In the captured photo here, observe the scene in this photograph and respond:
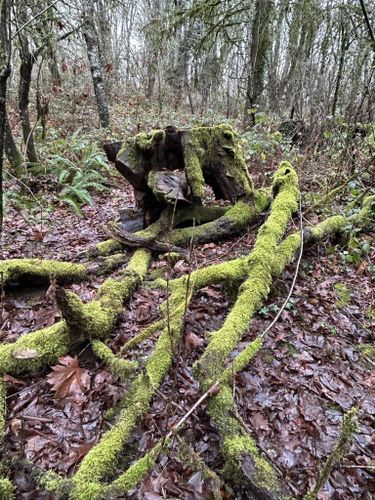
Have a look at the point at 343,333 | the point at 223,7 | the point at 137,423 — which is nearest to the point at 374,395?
the point at 343,333

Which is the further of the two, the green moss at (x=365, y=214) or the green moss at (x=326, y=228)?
the green moss at (x=365, y=214)

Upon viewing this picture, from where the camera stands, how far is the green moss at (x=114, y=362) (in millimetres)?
2736

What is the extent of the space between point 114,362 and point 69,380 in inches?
17.6

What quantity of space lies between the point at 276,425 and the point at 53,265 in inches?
123

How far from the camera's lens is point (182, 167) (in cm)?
567

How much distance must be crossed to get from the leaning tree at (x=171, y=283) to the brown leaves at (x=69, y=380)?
0.44 feet

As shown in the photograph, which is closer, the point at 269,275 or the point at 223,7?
the point at 269,275

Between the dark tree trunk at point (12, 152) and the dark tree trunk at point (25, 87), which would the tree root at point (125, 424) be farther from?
the dark tree trunk at point (12, 152)

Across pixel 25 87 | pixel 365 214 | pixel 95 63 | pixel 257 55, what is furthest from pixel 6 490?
pixel 257 55

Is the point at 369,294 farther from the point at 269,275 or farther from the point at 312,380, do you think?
the point at 312,380

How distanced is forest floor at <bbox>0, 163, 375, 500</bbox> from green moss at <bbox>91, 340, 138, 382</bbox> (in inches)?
5.9

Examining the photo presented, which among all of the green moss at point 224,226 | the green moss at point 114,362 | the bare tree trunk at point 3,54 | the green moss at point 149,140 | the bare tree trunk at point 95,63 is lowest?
the green moss at point 114,362

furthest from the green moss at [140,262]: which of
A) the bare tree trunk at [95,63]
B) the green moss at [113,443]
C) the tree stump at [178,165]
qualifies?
the bare tree trunk at [95,63]

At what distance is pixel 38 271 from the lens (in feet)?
13.7
